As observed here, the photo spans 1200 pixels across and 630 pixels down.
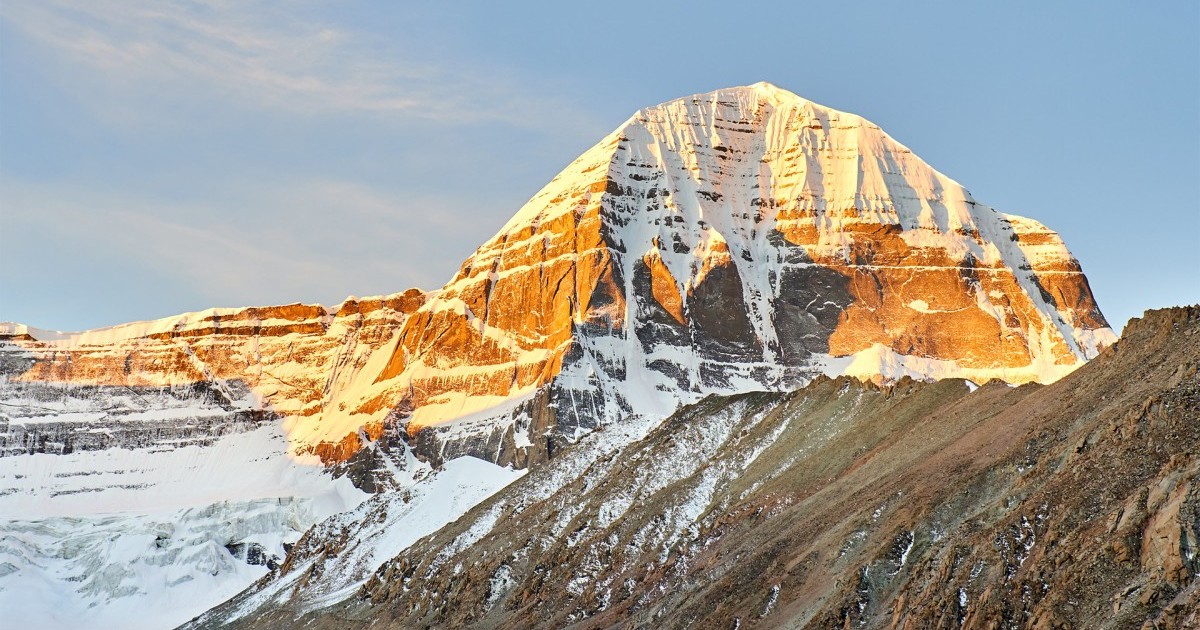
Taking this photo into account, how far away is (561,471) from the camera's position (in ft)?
515

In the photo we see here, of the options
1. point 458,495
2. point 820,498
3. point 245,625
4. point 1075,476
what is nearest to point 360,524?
point 458,495

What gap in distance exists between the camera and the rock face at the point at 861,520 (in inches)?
2354

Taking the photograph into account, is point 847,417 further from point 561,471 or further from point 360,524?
point 360,524

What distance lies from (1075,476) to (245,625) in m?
114

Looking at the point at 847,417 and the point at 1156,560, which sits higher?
the point at 847,417

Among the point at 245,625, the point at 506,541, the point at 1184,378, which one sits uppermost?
the point at 1184,378

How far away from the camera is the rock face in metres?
59.8

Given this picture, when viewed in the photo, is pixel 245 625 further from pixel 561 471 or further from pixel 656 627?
pixel 656 627

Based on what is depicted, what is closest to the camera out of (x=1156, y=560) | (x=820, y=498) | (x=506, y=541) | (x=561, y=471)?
(x=1156, y=560)

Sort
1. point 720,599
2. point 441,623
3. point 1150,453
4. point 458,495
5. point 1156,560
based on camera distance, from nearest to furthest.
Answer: point 1156,560
point 1150,453
point 720,599
point 441,623
point 458,495

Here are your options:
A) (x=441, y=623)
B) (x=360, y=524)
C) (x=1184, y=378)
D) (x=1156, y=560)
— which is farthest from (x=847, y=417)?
(x=360, y=524)

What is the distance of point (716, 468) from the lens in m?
128

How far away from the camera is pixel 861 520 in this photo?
276ft

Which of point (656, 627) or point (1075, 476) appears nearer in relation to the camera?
point (1075, 476)
